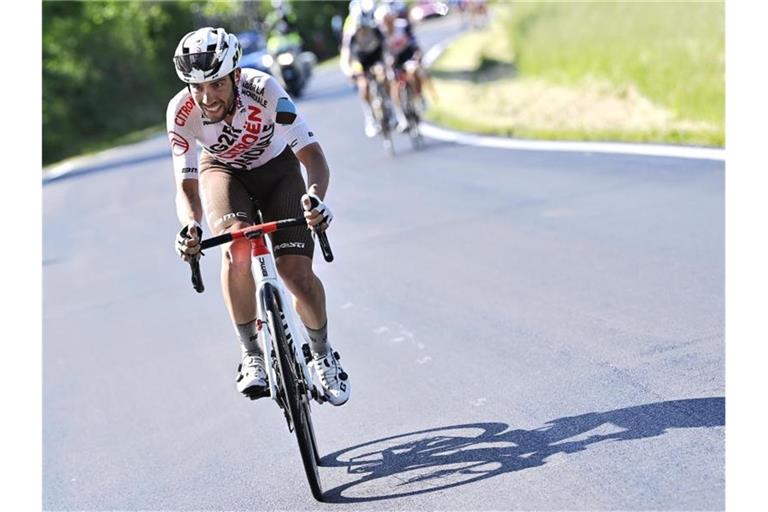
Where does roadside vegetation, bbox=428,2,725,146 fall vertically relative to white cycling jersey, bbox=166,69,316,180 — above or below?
below

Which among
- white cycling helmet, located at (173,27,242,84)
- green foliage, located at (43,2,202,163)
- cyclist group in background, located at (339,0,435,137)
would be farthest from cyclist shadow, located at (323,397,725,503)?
green foliage, located at (43,2,202,163)

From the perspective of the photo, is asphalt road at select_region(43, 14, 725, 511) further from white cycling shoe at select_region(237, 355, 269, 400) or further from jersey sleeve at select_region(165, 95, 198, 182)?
jersey sleeve at select_region(165, 95, 198, 182)

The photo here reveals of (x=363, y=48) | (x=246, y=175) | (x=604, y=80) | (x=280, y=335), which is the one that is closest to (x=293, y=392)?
(x=280, y=335)

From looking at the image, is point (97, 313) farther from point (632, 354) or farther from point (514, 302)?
point (632, 354)

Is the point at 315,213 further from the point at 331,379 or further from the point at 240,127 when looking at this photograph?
the point at 331,379

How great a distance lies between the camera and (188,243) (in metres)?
5.65

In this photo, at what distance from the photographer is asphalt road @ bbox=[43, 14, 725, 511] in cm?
566

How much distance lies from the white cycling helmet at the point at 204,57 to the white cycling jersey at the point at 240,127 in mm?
299

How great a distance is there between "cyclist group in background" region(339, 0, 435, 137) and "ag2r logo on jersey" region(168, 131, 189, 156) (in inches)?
466

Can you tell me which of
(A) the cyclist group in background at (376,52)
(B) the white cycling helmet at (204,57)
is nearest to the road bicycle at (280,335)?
(B) the white cycling helmet at (204,57)

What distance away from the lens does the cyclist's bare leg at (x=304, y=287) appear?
6191mm

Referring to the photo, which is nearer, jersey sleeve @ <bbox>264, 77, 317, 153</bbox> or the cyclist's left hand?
the cyclist's left hand
